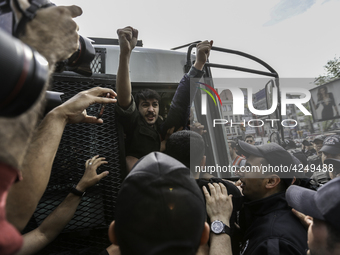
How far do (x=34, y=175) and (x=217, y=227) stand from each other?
112 centimetres

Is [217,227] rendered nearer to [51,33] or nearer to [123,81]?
[123,81]

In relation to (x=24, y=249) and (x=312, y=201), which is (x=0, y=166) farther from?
(x=312, y=201)

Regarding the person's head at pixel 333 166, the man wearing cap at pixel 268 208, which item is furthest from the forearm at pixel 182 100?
the person's head at pixel 333 166

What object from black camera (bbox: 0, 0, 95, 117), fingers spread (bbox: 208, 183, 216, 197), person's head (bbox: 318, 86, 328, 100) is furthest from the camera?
person's head (bbox: 318, 86, 328, 100)

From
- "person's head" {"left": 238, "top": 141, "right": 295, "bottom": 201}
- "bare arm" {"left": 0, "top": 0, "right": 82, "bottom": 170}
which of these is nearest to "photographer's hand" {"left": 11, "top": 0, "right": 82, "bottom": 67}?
"bare arm" {"left": 0, "top": 0, "right": 82, "bottom": 170}

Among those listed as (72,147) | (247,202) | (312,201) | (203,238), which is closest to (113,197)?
(72,147)

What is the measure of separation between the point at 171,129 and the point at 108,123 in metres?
0.78

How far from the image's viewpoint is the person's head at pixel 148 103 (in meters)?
2.43

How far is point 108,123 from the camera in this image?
178 cm

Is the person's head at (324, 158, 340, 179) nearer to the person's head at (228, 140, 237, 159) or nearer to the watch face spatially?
the person's head at (228, 140, 237, 159)

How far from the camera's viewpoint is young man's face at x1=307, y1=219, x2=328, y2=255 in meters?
1.21

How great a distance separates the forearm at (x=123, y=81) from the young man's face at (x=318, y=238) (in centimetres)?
143

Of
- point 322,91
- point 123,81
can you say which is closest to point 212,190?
point 123,81

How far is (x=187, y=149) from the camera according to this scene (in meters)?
1.76
